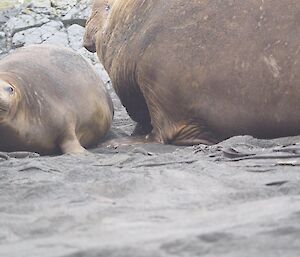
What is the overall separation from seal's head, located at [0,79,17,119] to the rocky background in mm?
564

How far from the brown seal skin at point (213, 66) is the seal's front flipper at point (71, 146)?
529 mm

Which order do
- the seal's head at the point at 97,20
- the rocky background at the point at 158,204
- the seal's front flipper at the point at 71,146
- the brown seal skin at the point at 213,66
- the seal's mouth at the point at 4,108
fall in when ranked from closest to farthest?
1. the rocky background at the point at 158,204
2. the brown seal skin at the point at 213,66
3. the seal's mouth at the point at 4,108
4. the seal's front flipper at the point at 71,146
5. the seal's head at the point at 97,20

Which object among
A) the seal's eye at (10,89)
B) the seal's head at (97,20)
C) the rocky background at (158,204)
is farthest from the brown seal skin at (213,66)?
the seal's eye at (10,89)

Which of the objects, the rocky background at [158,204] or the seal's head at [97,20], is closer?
the rocky background at [158,204]

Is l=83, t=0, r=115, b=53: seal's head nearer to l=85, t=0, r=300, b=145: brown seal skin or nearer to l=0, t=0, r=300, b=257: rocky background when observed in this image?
l=85, t=0, r=300, b=145: brown seal skin

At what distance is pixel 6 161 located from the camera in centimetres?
417

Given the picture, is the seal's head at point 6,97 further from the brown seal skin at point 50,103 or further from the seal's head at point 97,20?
the seal's head at point 97,20

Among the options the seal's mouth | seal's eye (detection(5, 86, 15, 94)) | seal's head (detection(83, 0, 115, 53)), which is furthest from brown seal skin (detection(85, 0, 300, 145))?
the seal's mouth

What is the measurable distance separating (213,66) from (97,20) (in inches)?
65.9

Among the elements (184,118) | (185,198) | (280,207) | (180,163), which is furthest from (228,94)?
(280,207)

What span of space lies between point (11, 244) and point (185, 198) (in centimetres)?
68

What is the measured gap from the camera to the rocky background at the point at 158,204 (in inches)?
80.3

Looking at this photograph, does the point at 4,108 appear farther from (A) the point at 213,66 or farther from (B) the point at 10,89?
(A) the point at 213,66

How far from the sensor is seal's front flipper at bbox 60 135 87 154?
5.28 meters
